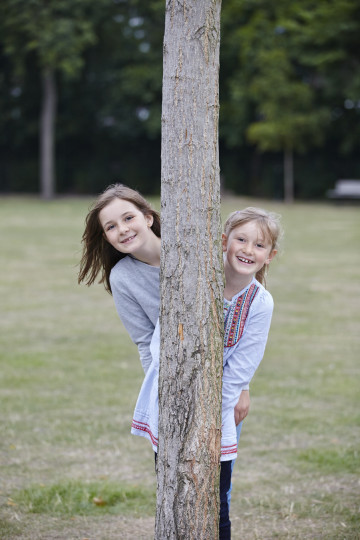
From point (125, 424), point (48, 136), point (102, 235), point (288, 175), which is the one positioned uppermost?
point (48, 136)

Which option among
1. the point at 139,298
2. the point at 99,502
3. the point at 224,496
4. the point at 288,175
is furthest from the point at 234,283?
the point at 288,175

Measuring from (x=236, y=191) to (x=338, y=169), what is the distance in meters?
4.56

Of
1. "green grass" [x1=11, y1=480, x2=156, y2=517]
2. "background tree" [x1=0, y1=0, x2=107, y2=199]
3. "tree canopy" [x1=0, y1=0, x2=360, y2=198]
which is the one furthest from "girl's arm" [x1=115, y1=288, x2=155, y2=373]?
"background tree" [x1=0, y1=0, x2=107, y2=199]

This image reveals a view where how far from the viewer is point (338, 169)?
32375mm

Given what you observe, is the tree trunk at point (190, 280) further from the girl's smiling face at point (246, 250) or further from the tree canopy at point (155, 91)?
the tree canopy at point (155, 91)

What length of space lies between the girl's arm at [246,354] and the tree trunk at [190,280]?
0.54 feet

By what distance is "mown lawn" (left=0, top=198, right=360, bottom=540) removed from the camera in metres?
3.88

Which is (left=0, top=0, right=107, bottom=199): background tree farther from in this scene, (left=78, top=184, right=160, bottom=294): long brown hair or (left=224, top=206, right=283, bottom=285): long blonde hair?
(left=224, top=206, right=283, bottom=285): long blonde hair

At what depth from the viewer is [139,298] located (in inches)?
120

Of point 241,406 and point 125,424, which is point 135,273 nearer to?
point 241,406

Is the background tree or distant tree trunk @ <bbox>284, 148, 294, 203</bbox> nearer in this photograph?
distant tree trunk @ <bbox>284, 148, 294, 203</bbox>

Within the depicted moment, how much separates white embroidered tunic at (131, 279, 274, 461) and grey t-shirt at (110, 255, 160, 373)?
0.17 meters

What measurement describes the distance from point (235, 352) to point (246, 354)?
44mm

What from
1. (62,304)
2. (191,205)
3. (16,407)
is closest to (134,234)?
(191,205)
